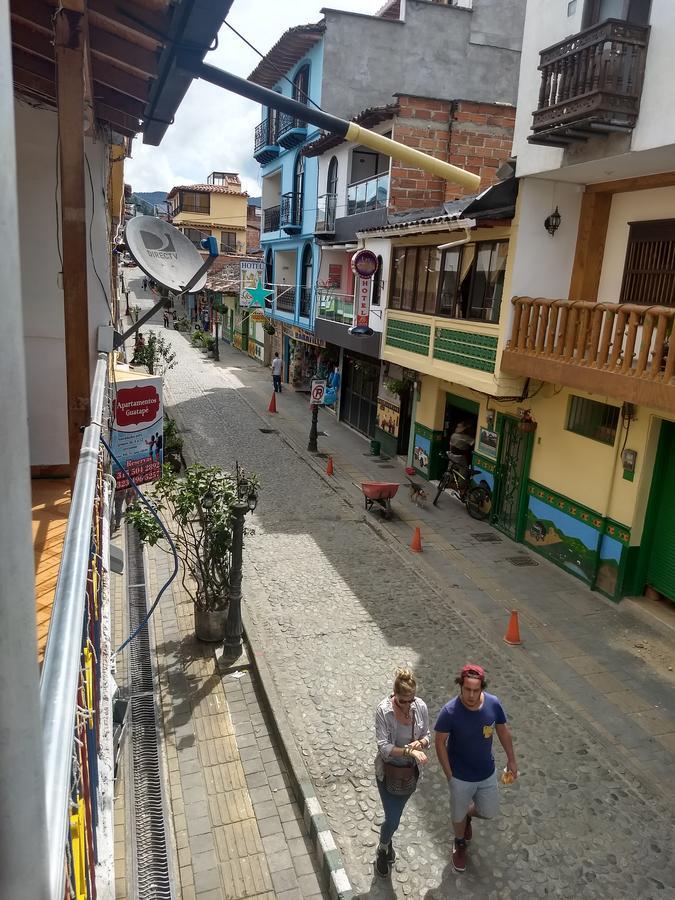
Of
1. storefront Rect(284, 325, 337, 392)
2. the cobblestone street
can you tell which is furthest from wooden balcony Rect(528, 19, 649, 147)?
storefront Rect(284, 325, 337, 392)

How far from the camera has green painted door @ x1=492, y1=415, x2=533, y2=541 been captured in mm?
13578

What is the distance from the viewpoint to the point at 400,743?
570 centimetres

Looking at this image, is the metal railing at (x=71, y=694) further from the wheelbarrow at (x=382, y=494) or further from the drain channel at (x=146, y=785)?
the wheelbarrow at (x=382, y=494)

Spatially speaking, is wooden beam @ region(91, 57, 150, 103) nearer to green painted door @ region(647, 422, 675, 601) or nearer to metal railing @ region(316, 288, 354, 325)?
green painted door @ region(647, 422, 675, 601)

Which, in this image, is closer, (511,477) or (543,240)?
(543,240)

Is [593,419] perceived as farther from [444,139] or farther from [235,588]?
[444,139]

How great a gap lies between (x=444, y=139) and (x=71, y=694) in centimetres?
2000

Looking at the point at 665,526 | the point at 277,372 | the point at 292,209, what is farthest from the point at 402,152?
the point at 292,209

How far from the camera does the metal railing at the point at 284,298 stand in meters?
28.7

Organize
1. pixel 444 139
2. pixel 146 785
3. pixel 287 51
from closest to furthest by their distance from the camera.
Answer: pixel 146 785 < pixel 444 139 < pixel 287 51

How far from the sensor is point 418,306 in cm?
1602

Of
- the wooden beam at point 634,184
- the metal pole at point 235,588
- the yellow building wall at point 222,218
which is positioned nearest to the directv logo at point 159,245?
the metal pole at point 235,588

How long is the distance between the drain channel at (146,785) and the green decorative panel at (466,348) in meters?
7.55

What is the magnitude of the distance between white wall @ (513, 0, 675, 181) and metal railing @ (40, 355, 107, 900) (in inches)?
345
